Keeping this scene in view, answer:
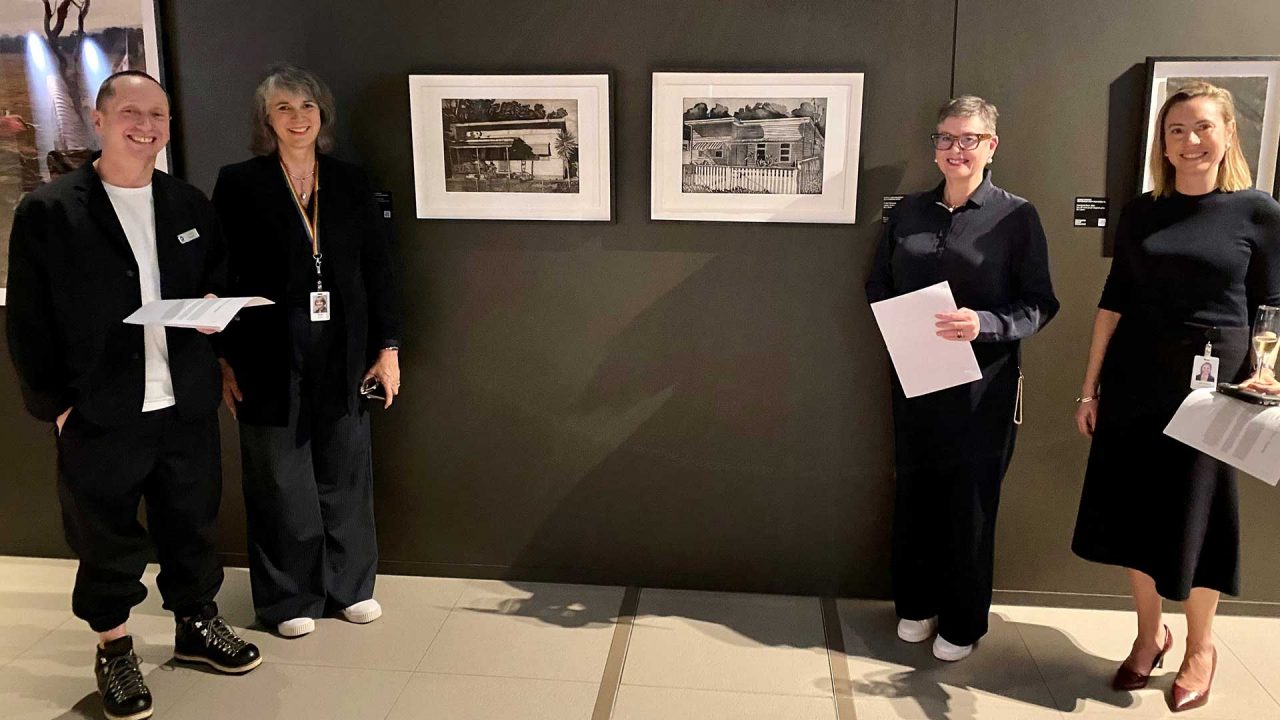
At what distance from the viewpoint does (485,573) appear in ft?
11.1

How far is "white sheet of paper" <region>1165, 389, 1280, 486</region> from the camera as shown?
2055 mm

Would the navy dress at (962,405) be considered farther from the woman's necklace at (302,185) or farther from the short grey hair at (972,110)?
the woman's necklace at (302,185)

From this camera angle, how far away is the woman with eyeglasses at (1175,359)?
2.29 metres

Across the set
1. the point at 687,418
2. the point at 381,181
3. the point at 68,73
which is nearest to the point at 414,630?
the point at 687,418

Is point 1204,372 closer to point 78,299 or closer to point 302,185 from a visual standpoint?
point 302,185

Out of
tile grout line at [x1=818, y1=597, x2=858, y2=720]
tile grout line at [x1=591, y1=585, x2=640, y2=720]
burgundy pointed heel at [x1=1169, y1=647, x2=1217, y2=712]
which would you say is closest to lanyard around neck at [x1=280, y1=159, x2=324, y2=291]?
tile grout line at [x1=591, y1=585, x2=640, y2=720]

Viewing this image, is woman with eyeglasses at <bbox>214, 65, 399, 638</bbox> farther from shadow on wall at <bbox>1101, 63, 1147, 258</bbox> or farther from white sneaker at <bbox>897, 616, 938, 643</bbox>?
shadow on wall at <bbox>1101, 63, 1147, 258</bbox>

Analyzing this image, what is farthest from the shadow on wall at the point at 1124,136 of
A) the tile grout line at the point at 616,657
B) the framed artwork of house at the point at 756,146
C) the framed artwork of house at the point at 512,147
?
the tile grout line at the point at 616,657

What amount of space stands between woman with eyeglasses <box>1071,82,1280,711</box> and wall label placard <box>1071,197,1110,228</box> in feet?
1.28

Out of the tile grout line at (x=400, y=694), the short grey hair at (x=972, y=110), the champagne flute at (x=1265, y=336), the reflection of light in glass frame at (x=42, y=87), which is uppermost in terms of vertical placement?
the reflection of light in glass frame at (x=42, y=87)

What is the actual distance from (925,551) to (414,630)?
179cm

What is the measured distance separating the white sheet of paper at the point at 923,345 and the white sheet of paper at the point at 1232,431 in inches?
21.9

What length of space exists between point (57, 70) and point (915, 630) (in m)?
3.75

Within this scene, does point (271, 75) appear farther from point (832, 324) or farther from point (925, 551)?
point (925, 551)
